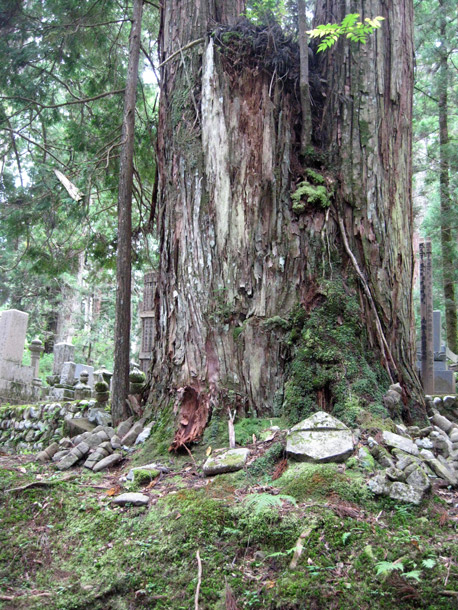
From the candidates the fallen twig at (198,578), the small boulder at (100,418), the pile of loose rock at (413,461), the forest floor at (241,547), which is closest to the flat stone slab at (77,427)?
the small boulder at (100,418)

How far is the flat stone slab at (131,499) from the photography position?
301cm

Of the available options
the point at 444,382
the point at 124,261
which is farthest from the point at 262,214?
the point at 444,382

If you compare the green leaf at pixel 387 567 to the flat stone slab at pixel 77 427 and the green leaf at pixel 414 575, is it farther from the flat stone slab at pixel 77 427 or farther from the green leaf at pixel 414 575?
the flat stone slab at pixel 77 427

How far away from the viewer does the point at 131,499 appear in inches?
120

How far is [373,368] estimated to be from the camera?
388 cm

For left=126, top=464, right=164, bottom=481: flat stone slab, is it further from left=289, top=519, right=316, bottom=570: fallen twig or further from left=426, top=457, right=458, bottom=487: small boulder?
left=426, top=457, right=458, bottom=487: small boulder

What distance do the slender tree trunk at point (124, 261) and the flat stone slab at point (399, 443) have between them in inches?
105

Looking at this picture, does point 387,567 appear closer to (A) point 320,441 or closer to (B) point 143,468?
(A) point 320,441

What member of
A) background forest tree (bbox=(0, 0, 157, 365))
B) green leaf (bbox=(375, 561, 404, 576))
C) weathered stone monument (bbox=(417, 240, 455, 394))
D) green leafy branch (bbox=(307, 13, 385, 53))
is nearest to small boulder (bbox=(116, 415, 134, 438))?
background forest tree (bbox=(0, 0, 157, 365))

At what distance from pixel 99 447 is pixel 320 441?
2.08 meters

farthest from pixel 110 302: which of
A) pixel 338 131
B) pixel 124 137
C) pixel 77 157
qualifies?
pixel 338 131

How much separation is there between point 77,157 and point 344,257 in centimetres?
553

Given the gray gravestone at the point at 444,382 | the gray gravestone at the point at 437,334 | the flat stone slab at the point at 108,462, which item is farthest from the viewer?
the gray gravestone at the point at 437,334

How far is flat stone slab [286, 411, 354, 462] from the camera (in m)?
2.92
